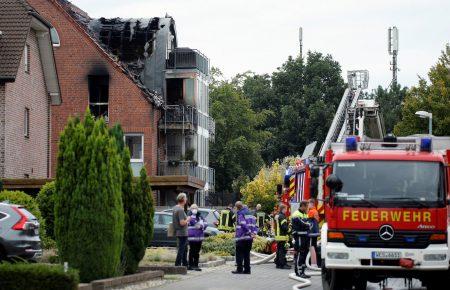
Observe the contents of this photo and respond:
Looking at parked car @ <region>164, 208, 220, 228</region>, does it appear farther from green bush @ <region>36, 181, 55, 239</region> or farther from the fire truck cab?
the fire truck cab

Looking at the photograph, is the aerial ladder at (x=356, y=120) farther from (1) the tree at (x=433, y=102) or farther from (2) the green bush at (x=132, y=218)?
(1) the tree at (x=433, y=102)

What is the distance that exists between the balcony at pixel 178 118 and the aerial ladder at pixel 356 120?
20.4m

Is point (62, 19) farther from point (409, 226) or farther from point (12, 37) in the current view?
point (409, 226)

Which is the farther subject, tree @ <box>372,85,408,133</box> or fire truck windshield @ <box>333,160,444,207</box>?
tree @ <box>372,85,408,133</box>

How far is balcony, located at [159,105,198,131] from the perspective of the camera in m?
64.2

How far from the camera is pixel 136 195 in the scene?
78.2ft

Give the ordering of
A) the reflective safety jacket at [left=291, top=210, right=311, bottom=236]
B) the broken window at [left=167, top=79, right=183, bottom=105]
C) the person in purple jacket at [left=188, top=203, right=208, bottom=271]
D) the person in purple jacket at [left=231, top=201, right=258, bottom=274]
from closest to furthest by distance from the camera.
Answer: the reflective safety jacket at [left=291, top=210, right=311, bottom=236] → the person in purple jacket at [left=231, top=201, right=258, bottom=274] → the person in purple jacket at [left=188, top=203, right=208, bottom=271] → the broken window at [left=167, top=79, right=183, bottom=105]

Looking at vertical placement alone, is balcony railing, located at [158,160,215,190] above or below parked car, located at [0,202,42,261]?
above

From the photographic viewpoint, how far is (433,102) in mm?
64688

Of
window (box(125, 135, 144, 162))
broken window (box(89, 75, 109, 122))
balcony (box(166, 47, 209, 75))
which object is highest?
balcony (box(166, 47, 209, 75))

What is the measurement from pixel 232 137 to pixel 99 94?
34.4 metres

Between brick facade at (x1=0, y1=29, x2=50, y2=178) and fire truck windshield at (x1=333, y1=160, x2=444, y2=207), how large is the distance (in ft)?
75.8

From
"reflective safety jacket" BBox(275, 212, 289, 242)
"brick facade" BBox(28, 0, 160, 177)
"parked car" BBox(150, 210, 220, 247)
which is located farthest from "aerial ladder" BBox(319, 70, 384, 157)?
"brick facade" BBox(28, 0, 160, 177)

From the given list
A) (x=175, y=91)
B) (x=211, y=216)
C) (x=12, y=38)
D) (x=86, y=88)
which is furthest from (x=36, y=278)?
(x=175, y=91)
